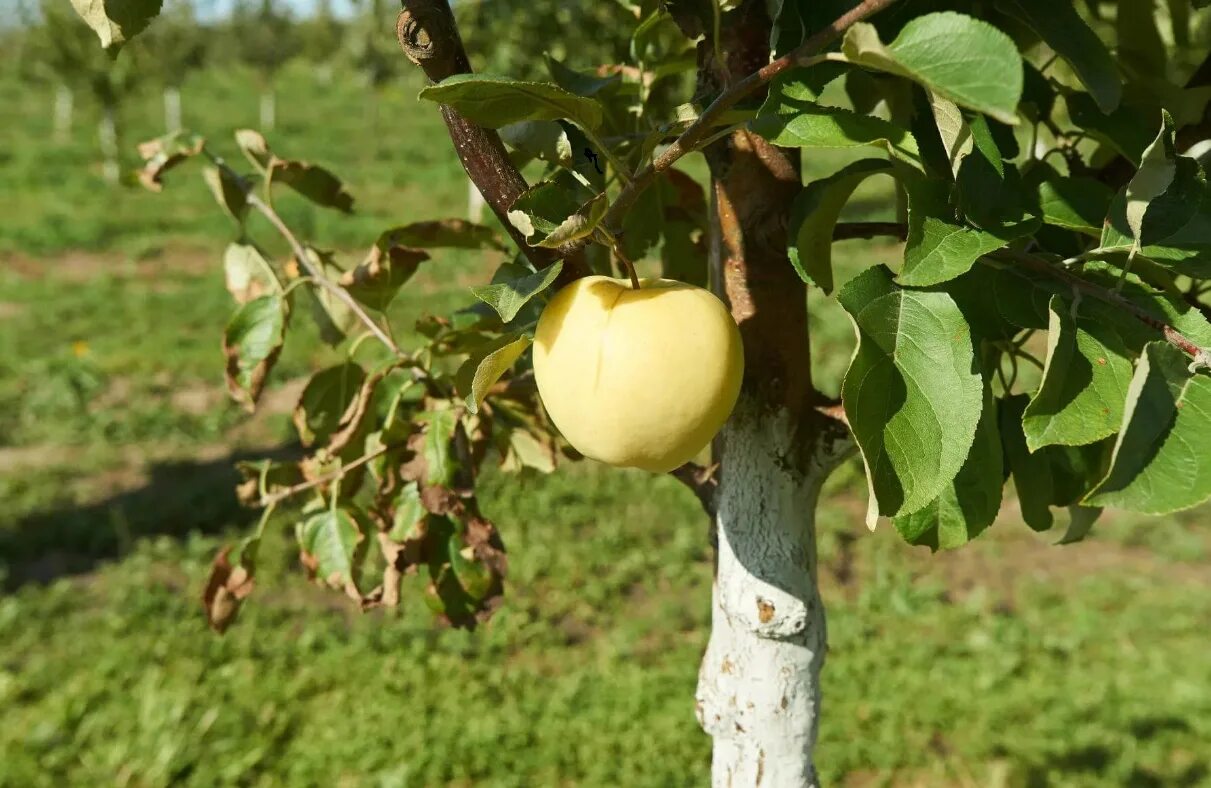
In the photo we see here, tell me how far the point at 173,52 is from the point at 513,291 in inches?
719

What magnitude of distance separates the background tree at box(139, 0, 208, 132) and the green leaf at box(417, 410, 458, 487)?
14.8 meters

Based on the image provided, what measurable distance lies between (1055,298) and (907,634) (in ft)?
9.72

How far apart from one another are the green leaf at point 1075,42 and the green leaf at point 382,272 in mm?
605

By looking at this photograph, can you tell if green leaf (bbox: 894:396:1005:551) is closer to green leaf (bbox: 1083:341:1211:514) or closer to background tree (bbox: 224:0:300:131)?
green leaf (bbox: 1083:341:1211:514)

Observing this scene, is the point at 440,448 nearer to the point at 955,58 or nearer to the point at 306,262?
the point at 306,262

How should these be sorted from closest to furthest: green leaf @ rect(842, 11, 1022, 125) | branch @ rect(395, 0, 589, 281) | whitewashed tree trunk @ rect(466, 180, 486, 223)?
1. green leaf @ rect(842, 11, 1022, 125)
2. branch @ rect(395, 0, 589, 281)
3. whitewashed tree trunk @ rect(466, 180, 486, 223)

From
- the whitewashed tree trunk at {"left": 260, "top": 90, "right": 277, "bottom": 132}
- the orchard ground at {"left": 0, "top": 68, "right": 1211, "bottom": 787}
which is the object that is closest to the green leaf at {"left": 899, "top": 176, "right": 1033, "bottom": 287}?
the orchard ground at {"left": 0, "top": 68, "right": 1211, "bottom": 787}

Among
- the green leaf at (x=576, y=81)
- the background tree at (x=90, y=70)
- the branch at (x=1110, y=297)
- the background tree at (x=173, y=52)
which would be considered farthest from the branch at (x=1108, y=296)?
the background tree at (x=173, y=52)

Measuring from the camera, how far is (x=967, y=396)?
656 millimetres

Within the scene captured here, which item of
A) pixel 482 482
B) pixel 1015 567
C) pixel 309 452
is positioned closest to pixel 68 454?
pixel 309 452

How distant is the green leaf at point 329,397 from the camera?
1.17 meters

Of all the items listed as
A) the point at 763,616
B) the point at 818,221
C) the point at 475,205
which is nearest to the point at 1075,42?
the point at 818,221

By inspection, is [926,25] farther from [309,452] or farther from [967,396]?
[309,452]

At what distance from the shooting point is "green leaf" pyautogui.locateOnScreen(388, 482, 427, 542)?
1055 mm
